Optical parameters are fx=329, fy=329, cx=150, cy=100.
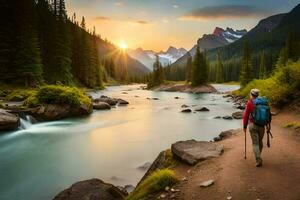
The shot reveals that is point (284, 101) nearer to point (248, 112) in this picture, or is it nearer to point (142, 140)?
point (142, 140)

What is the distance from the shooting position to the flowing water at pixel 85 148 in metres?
16.1

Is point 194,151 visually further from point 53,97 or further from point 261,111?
point 53,97

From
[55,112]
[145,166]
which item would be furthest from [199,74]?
[145,166]

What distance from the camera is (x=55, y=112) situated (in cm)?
3531

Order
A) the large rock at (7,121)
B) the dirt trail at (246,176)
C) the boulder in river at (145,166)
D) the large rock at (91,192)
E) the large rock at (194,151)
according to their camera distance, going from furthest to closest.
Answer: the large rock at (7,121)
the boulder in river at (145,166)
the large rock at (194,151)
the large rock at (91,192)
the dirt trail at (246,176)

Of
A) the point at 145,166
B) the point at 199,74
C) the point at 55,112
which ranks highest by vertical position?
the point at 199,74

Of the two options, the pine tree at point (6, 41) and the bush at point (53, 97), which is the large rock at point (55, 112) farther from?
the pine tree at point (6, 41)

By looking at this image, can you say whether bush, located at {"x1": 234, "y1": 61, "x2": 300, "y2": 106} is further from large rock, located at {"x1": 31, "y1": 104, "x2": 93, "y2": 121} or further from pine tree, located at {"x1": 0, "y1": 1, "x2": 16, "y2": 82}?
pine tree, located at {"x1": 0, "y1": 1, "x2": 16, "y2": 82}

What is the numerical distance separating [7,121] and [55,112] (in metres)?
7.78

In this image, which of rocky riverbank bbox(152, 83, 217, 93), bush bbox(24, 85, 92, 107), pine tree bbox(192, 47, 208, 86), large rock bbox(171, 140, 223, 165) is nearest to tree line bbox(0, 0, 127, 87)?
bush bbox(24, 85, 92, 107)

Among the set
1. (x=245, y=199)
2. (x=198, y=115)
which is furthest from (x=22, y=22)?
(x=245, y=199)

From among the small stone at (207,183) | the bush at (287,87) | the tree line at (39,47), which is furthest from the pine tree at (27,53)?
the small stone at (207,183)

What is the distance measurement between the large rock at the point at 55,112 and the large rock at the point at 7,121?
4678 mm

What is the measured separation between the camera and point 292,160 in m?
12.7
